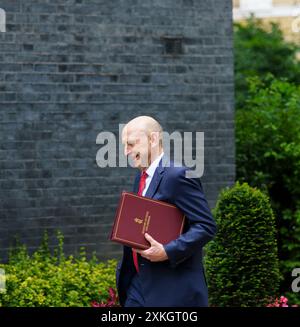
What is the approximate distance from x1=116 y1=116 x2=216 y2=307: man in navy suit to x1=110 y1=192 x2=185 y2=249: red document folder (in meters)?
0.05

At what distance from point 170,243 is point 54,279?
122 inches

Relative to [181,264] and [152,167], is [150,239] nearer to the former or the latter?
[181,264]

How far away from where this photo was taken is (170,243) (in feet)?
16.9

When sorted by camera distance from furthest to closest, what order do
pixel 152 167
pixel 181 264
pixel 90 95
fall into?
pixel 90 95
pixel 152 167
pixel 181 264

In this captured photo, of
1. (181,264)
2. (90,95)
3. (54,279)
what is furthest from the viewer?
(90,95)

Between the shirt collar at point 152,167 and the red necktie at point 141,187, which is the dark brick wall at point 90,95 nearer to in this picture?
→ the red necktie at point 141,187

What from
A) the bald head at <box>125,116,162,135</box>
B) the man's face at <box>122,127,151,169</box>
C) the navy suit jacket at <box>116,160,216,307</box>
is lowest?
the navy suit jacket at <box>116,160,216,307</box>

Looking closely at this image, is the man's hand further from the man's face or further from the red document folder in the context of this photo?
the man's face

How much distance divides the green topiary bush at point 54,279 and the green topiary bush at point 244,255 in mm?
1026

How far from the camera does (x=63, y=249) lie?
8.94 m

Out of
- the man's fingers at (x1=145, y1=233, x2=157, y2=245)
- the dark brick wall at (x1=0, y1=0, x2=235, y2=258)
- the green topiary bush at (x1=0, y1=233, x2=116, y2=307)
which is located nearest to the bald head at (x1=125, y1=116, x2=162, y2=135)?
the man's fingers at (x1=145, y1=233, x2=157, y2=245)

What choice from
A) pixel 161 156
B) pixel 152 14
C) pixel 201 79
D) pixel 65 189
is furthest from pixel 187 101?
pixel 161 156

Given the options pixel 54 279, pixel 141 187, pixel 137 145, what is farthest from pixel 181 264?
pixel 54 279

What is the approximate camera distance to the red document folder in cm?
519
